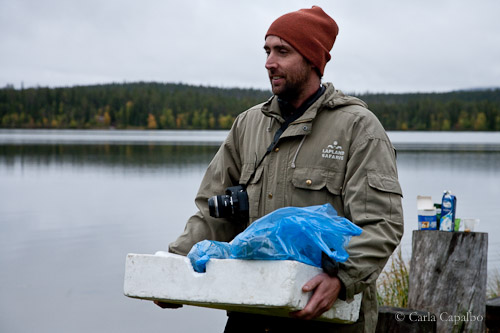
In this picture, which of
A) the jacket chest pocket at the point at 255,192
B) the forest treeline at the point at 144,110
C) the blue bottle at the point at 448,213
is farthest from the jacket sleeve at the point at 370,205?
the forest treeline at the point at 144,110

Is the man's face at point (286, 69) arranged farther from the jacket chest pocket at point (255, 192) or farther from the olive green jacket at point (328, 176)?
the jacket chest pocket at point (255, 192)

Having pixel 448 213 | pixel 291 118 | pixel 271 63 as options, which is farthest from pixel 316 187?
pixel 448 213

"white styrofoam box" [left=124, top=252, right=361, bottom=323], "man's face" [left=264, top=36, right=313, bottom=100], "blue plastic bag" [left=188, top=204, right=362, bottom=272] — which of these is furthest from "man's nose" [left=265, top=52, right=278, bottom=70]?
"white styrofoam box" [left=124, top=252, right=361, bottom=323]

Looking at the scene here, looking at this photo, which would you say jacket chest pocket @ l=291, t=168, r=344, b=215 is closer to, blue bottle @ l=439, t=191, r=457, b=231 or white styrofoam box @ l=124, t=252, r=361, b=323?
white styrofoam box @ l=124, t=252, r=361, b=323

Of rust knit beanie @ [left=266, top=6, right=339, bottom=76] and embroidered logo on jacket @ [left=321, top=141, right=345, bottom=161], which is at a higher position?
rust knit beanie @ [left=266, top=6, right=339, bottom=76]

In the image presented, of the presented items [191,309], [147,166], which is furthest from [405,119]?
[191,309]

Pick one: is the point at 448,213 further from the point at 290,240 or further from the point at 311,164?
the point at 290,240

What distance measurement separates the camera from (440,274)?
4.59m

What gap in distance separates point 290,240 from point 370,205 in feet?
1.47

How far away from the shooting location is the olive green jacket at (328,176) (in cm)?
252

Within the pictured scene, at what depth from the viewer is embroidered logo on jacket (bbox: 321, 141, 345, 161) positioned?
9.00 feet

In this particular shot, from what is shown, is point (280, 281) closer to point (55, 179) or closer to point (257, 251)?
point (257, 251)

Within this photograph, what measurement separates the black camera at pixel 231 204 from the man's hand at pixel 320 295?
0.68 m

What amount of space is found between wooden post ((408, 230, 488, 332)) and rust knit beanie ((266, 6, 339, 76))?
2126mm
